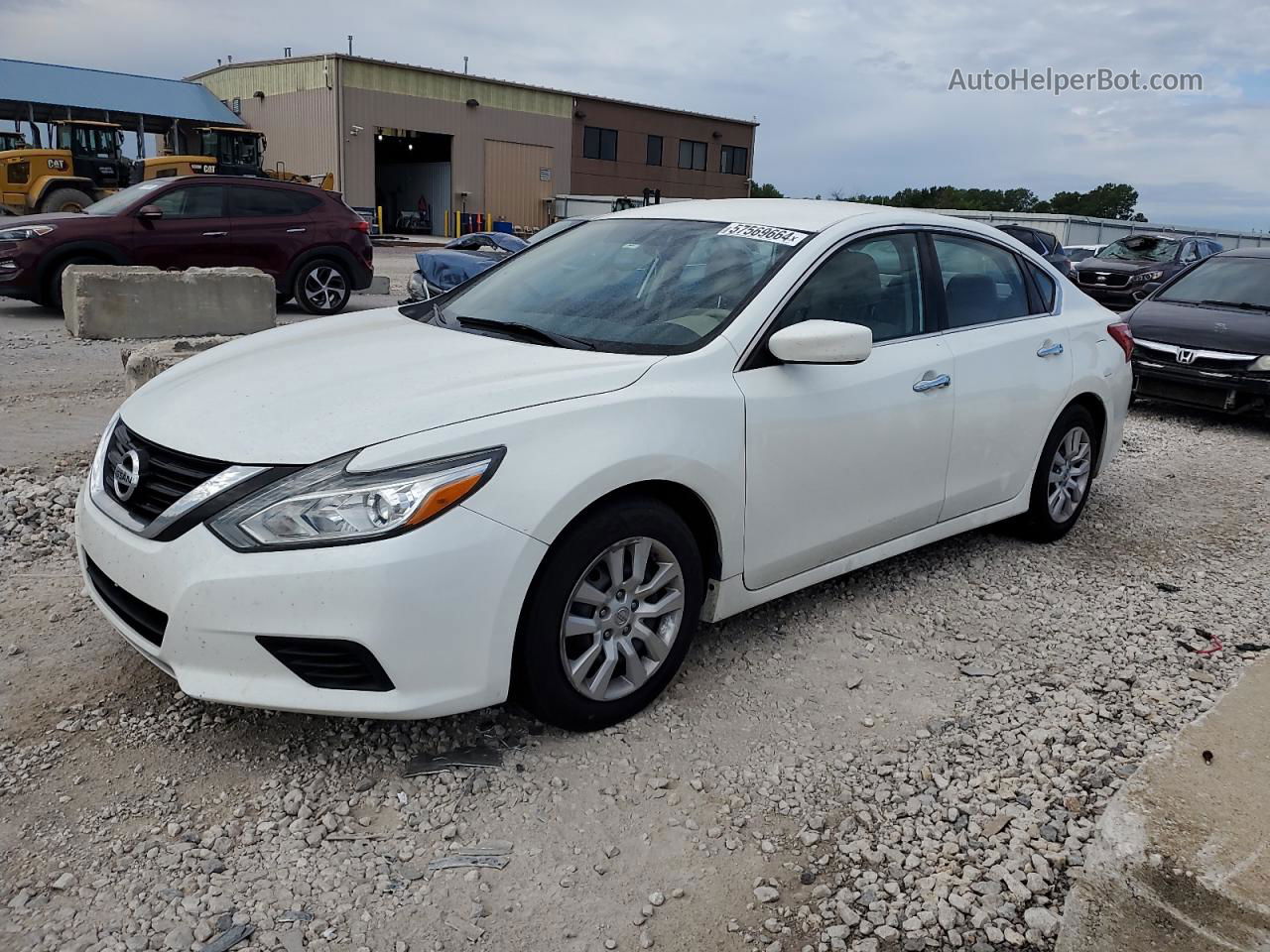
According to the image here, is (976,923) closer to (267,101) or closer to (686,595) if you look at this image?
(686,595)

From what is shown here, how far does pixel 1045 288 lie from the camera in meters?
4.98

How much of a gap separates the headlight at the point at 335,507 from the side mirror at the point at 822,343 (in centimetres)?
128

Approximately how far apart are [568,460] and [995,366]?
2.38m

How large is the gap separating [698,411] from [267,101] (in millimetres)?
42317

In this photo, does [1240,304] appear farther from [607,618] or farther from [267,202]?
[267,202]

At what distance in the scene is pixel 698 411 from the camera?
321 centimetres

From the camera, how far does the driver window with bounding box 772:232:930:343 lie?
3.70 m

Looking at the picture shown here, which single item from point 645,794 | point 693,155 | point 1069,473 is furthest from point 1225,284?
point 693,155

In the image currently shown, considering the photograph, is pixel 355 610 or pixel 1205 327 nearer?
pixel 355 610

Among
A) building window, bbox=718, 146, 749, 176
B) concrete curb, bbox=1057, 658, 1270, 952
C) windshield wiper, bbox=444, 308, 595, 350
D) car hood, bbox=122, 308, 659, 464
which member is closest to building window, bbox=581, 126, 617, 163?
building window, bbox=718, 146, 749, 176

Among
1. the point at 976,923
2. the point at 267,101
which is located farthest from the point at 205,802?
the point at 267,101

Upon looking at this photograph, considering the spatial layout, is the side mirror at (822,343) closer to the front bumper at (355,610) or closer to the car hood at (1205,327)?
the front bumper at (355,610)

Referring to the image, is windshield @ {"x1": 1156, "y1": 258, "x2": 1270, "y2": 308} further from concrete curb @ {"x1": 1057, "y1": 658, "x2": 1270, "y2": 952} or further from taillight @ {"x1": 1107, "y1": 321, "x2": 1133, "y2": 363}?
concrete curb @ {"x1": 1057, "y1": 658, "x2": 1270, "y2": 952}

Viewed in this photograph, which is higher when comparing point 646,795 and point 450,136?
point 450,136
